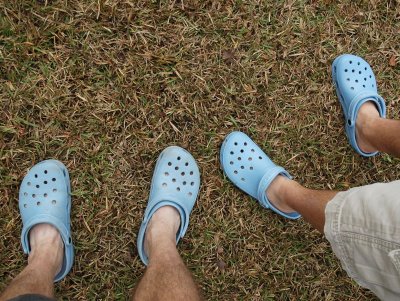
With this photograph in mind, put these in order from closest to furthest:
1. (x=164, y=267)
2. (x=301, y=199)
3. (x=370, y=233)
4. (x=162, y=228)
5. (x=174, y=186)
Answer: (x=370, y=233), (x=164, y=267), (x=301, y=199), (x=162, y=228), (x=174, y=186)

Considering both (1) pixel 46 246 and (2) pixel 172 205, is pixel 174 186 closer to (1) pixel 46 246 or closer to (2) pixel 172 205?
(2) pixel 172 205

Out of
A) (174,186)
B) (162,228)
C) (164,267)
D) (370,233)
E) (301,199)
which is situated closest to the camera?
(370,233)

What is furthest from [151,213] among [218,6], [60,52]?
[218,6]

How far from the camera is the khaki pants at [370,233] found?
4.72ft

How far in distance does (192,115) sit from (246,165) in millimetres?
372

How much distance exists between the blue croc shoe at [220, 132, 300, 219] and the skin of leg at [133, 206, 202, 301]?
0.36 metres

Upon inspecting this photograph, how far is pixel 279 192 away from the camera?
7.38 feet

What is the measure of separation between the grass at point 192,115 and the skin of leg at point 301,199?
0.14m

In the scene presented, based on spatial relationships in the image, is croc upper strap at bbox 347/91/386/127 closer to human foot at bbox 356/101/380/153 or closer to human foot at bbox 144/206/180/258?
human foot at bbox 356/101/380/153

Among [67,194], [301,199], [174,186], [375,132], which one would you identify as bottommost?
[67,194]

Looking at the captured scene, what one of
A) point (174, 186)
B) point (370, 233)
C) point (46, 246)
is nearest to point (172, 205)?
point (174, 186)

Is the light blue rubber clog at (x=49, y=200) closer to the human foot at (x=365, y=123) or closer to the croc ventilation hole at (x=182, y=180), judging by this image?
the croc ventilation hole at (x=182, y=180)

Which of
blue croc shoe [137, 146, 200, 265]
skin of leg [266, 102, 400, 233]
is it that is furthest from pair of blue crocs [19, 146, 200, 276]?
skin of leg [266, 102, 400, 233]

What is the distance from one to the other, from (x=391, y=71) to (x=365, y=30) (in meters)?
0.26
